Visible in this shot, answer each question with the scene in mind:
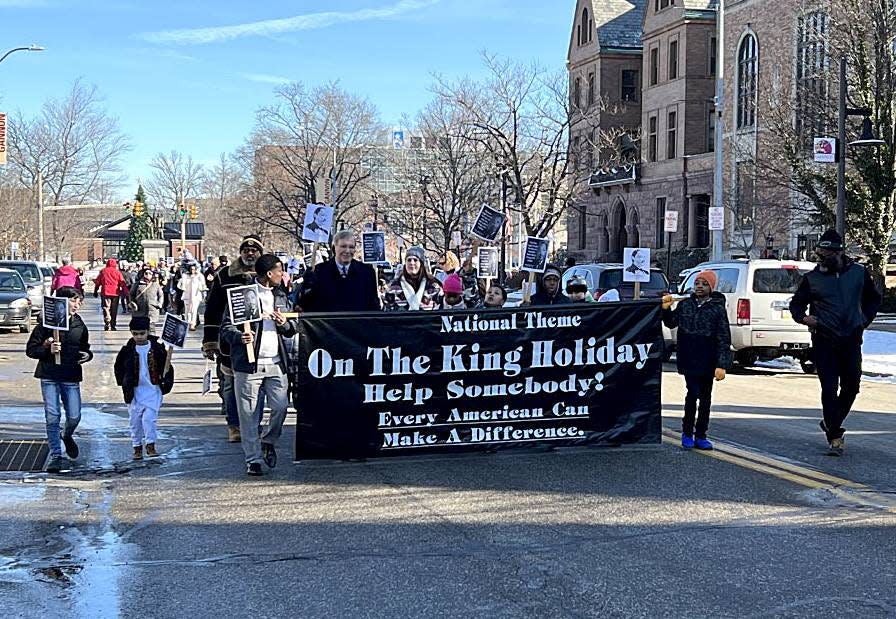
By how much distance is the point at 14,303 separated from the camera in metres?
25.8

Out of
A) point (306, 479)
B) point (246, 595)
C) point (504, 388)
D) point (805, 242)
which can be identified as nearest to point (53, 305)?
point (306, 479)

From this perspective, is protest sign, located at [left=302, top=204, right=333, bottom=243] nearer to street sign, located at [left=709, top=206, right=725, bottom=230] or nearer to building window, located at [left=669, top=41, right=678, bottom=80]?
street sign, located at [left=709, top=206, right=725, bottom=230]

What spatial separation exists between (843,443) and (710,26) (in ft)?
152

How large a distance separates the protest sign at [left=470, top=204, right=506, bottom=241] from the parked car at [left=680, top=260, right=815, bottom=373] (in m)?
4.35

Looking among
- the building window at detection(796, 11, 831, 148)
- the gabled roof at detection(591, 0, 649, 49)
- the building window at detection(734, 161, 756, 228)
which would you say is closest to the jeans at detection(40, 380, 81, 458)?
the building window at detection(796, 11, 831, 148)

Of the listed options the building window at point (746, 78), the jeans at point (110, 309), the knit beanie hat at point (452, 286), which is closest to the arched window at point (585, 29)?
the building window at point (746, 78)

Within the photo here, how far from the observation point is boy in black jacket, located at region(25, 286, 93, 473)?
30.9 ft

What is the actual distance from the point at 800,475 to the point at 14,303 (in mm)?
21091

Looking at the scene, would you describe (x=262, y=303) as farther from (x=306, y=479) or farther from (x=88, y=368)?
(x=88, y=368)

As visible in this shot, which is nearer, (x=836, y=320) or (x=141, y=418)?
(x=141, y=418)

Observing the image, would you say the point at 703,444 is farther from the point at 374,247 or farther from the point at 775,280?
the point at 374,247

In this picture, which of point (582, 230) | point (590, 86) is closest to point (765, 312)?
point (590, 86)

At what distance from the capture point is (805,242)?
43344 mm

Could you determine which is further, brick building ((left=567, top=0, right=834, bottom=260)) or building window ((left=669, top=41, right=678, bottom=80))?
building window ((left=669, top=41, right=678, bottom=80))
